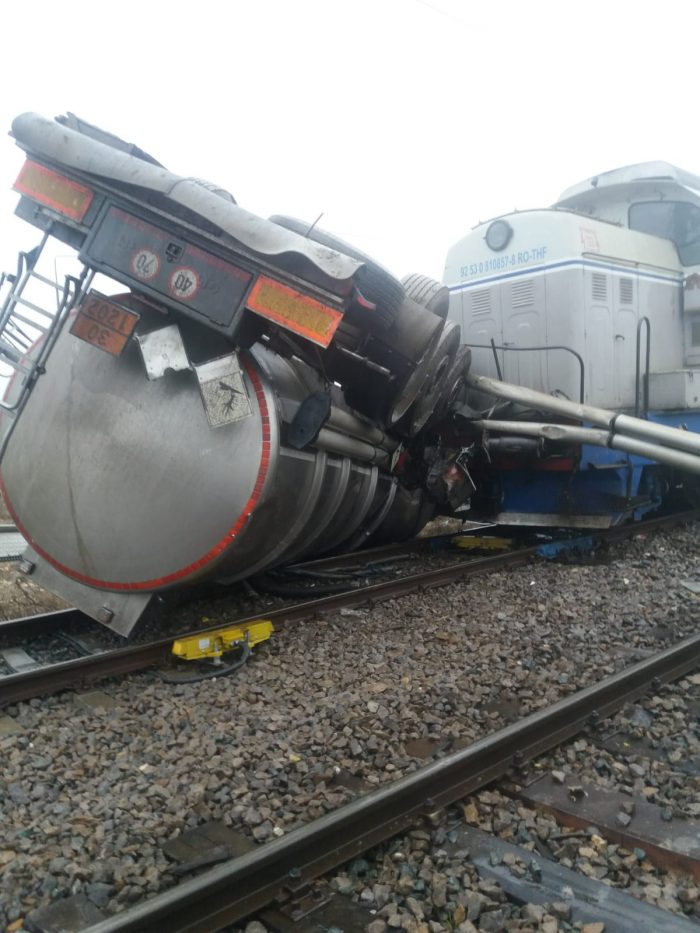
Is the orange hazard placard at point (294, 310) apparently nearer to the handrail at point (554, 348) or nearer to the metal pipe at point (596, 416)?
the metal pipe at point (596, 416)

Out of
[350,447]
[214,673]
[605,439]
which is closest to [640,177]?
[605,439]

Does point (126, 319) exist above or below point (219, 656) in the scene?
above

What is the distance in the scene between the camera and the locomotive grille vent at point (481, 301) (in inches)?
344

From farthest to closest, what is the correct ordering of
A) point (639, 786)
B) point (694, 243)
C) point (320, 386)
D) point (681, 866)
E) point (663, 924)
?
1. point (694, 243)
2. point (320, 386)
3. point (639, 786)
4. point (681, 866)
5. point (663, 924)

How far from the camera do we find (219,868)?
2471mm

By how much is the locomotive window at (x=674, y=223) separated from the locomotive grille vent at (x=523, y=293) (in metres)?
2.25

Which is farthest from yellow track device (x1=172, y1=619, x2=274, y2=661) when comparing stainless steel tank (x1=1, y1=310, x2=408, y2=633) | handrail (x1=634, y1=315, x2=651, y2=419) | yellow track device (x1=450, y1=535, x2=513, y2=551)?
handrail (x1=634, y1=315, x2=651, y2=419)

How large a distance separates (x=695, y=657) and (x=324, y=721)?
8.11ft

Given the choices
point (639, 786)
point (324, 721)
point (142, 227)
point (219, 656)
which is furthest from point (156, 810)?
point (142, 227)

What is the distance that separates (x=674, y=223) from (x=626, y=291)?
5.42ft

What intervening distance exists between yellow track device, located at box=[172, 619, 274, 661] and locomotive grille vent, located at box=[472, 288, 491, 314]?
519 centimetres

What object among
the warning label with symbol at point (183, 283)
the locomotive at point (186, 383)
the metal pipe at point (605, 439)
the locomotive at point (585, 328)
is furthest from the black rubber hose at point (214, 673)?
the locomotive at point (585, 328)

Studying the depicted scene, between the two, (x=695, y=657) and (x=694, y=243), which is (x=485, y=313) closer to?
(x=694, y=243)

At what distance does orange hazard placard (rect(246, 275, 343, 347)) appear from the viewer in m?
4.23
